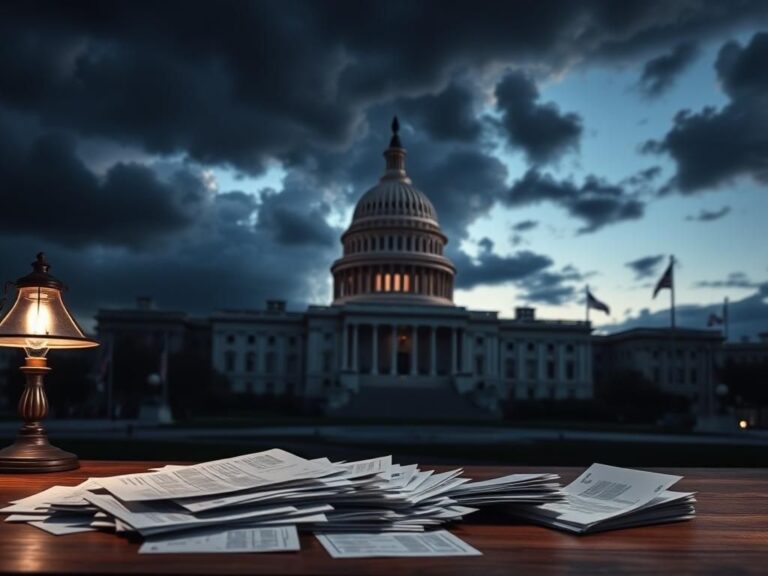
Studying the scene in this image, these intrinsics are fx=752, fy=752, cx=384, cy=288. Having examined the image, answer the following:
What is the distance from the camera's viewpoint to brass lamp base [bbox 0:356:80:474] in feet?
15.1

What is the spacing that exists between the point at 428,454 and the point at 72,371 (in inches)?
1874

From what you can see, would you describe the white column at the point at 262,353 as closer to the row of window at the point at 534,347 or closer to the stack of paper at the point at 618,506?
the row of window at the point at 534,347

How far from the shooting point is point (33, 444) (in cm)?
477

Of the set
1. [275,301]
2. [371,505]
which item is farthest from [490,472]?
[275,301]

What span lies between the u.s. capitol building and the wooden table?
72834mm

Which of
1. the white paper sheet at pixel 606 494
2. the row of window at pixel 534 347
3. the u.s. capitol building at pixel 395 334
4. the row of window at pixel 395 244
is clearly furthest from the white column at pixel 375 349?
the white paper sheet at pixel 606 494

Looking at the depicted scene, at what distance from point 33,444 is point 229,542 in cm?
290

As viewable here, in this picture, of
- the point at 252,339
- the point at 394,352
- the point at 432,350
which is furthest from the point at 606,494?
the point at 252,339

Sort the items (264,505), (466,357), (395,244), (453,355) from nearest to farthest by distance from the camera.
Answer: (264,505) < (453,355) < (466,357) < (395,244)

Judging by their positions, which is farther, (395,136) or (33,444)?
(395,136)

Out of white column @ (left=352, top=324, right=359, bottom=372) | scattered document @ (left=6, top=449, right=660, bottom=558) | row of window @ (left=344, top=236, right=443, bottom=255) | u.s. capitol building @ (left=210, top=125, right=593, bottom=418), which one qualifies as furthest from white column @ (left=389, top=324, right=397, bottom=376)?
scattered document @ (left=6, top=449, right=660, bottom=558)

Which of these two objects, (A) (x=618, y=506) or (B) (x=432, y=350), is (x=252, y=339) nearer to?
(B) (x=432, y=350)

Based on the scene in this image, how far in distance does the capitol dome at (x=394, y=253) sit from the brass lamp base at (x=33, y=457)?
82064 mm

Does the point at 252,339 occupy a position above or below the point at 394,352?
above
